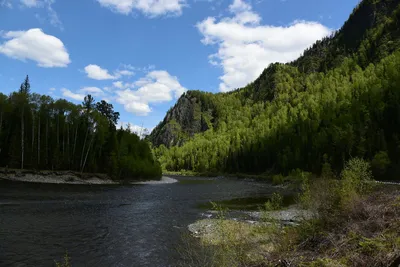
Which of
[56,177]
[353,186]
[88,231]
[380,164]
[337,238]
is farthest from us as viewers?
[380,164]

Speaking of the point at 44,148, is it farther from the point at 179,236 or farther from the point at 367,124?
the point at 367,124

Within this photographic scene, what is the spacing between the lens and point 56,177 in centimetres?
7394

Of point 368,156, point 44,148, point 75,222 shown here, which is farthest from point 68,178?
point 368,156

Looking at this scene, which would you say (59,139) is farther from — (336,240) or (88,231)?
(336,240)

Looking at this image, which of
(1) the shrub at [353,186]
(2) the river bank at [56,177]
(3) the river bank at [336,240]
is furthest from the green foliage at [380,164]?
(3) the river bank at [336,240]

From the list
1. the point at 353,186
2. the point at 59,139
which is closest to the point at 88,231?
the point at 353,186

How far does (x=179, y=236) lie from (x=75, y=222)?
12144 mm

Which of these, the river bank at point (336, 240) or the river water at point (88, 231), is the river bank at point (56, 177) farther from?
the river bank at point (336, 240)

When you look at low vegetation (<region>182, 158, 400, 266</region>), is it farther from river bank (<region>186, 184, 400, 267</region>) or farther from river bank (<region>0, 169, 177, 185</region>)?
river bank (<region>0, 169, 177, 185</region>)

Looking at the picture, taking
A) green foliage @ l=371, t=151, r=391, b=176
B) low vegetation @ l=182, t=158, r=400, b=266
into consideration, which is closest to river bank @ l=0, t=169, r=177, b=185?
low vegetation @ l=182, t=158, r=400, b=266

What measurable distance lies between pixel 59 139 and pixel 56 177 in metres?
13.4

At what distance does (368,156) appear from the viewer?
104312 millimetres

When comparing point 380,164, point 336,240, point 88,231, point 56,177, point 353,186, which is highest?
point 353,186

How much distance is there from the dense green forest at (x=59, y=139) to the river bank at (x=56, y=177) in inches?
103
